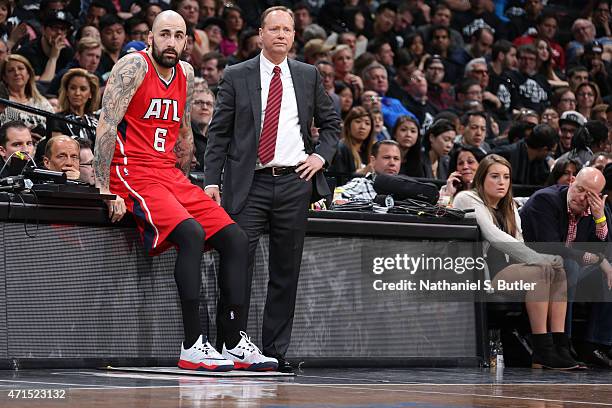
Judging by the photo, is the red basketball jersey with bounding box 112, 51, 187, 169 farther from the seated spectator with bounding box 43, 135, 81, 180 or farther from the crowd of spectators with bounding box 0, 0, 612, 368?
the seated spectator with bounding box 43, 135, 81, 180

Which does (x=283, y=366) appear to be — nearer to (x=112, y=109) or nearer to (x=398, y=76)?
(x=112, y=109)

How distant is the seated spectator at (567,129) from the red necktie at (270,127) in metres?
6.77

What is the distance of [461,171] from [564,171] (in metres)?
0.83

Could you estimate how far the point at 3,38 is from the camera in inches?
474

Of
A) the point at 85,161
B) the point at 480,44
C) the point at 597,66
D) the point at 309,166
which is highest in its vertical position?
the point at 480,44

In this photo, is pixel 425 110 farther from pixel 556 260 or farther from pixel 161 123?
pixel 161 123

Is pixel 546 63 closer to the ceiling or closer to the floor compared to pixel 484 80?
closer to the ceiling

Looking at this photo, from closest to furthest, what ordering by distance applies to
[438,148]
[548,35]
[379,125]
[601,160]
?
[601,160], [438,148], [379,125], [548,35]

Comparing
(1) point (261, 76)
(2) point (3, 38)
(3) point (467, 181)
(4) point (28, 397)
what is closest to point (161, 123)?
(1) point (261, 76)

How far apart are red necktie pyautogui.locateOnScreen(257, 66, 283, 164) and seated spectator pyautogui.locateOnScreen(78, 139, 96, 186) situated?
5.72 feet

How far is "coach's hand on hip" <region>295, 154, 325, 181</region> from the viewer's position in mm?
6826

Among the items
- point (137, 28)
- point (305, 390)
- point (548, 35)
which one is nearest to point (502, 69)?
point (548, 35)

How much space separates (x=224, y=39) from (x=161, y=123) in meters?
7.59

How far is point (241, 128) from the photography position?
6.84 metres
